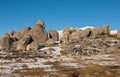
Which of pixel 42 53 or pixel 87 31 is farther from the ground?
pixel 87 31

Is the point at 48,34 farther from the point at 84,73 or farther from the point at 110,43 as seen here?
the point at 84,73

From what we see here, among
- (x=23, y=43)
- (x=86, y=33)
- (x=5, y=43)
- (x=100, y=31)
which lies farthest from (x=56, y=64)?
(x=100, y=31)

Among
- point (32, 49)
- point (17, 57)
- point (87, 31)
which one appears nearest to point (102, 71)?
point (17, 57)

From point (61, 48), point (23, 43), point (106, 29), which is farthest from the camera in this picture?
point (106, 29)

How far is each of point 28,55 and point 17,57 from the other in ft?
14.7

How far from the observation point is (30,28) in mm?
119125

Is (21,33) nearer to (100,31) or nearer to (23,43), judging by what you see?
(23,43)

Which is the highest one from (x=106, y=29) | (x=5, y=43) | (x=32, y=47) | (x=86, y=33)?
(x=106, y=29)

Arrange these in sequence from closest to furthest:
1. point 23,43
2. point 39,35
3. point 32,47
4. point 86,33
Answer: point 32,47, point 23,43, point 39,35, point 86,33

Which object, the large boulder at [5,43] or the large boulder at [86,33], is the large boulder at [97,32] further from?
the large boulder at [5,43]

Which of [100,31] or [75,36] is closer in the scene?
[75,36]

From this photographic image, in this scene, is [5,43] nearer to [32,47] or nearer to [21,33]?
[32,47]

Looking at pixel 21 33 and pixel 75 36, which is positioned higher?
pixel 21 33

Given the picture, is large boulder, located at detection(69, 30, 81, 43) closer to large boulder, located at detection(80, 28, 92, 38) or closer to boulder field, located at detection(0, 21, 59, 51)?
large boulder, located at detection(80, 28, 92, 38)
